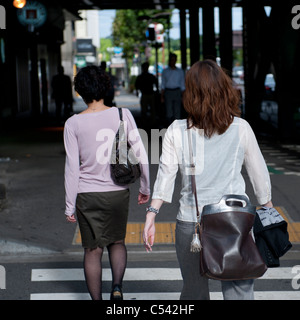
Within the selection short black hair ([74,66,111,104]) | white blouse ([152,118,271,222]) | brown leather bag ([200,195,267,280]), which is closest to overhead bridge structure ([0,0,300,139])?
short black hair ([74,66,111,104])

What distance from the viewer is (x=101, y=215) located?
512cm

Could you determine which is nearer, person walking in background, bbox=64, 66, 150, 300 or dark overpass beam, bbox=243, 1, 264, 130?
person walking in background, bbox=64, 66, 150, 300

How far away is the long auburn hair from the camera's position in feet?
13.0

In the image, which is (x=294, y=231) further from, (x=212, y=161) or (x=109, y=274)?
(x=212, y=161)

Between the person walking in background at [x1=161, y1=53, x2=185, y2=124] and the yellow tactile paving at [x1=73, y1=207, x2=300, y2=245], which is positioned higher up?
the person walking in background at [x1=161, y1=53, x2=185, y2=124]

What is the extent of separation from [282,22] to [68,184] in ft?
43.1

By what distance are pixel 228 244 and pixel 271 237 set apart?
0.96ft

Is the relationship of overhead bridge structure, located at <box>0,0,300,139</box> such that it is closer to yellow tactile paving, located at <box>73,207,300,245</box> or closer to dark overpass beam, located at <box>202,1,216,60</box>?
dark overpass beam, located at <box>202,1,216,60</box>

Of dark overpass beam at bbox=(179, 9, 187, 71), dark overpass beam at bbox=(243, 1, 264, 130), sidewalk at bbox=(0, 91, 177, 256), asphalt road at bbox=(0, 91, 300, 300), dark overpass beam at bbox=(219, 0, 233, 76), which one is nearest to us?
asphalt road at bbox=(0, 91, 300, 300)

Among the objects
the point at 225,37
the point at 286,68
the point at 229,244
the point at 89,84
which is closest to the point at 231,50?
the point at 225,37

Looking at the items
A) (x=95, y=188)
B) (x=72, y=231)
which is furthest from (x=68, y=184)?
(x=72, y=231)

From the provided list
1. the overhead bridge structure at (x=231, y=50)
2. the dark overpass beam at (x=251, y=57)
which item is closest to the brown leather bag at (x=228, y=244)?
the overhead bridge structure at (x=231, y=50)

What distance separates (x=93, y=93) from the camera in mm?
5121

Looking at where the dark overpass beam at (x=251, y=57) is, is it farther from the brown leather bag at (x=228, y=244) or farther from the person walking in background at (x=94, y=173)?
the brown leather bag at (x=228, y=244)
